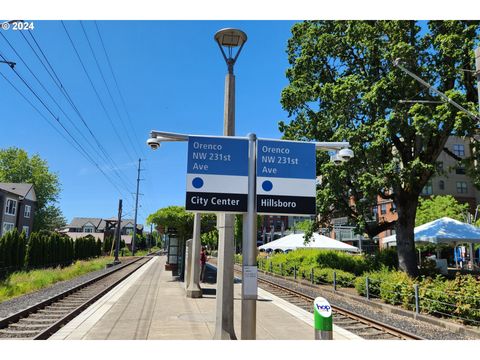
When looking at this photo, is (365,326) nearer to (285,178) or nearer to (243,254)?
(243,254)

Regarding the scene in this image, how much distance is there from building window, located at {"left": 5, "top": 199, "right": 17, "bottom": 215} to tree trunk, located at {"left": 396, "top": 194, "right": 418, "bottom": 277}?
44.5 metres

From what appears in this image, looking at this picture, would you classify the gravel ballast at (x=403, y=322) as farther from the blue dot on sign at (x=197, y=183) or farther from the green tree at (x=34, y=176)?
the green tree at (x=34, y=176)

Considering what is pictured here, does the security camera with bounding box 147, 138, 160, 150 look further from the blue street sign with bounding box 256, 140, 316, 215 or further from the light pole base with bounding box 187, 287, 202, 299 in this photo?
the light pole base with bounding box 187, 287, 202, 299

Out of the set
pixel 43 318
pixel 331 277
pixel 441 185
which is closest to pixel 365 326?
pixel 43 318

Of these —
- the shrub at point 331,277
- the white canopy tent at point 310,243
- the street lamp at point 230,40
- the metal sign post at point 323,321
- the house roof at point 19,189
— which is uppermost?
the house roof at point 19,189

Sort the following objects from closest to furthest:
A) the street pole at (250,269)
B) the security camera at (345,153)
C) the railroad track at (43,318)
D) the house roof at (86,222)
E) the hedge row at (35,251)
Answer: the street pole at (250,269), the security camera at (345,153), the railroad track at (43,318), the hedge row at (35,251), the house roof at (86,222)

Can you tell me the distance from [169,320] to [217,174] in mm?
5781

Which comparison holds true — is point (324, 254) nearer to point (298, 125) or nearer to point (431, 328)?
point (298, 125)

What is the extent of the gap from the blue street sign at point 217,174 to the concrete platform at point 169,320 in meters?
3.62

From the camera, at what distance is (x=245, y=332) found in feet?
20.7

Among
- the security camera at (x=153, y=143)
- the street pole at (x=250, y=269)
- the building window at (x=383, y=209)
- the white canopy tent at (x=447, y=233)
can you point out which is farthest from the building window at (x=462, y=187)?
the security camera at (x=153, y=143)

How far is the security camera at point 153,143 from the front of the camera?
288 inches
